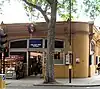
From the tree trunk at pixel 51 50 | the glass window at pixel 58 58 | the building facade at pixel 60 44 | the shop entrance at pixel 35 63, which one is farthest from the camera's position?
the shop entrance at pixel 35 63

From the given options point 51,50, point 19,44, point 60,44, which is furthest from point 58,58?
point 51,50

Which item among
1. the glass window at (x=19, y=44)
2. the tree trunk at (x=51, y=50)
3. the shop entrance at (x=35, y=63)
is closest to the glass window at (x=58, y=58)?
the shop entrance at (x=35, y=63)

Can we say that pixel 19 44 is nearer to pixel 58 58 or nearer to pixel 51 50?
pixel 58 58

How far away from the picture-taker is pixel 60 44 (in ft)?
112

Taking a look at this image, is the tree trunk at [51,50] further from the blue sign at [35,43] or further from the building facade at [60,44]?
the blue sign at [35,43]

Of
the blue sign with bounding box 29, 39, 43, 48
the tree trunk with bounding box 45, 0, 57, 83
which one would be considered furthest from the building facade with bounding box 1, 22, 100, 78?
the tree trunk with bounding box 45, 0, 57, 83

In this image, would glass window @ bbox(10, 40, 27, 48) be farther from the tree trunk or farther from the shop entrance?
the tree trunk

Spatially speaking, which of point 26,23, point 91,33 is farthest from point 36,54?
point 91,33

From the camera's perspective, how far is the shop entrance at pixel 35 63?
3522cm

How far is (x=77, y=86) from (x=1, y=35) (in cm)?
1245

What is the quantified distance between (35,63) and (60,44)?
Answer: 3.44 m

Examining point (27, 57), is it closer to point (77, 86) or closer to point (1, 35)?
point (77, 86)

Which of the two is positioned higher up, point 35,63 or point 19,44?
point 19,44

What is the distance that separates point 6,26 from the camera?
34531mm
